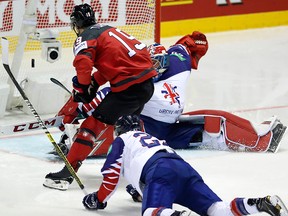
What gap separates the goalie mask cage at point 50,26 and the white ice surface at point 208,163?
62 cm

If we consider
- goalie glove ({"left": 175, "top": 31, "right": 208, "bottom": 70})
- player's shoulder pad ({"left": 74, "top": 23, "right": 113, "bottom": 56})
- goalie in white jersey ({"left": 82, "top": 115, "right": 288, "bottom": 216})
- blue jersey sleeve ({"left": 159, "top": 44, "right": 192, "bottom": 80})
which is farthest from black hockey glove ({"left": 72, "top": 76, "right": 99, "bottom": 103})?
goalie glove ({"left": 175, "top": 31, "right": 208, "bottom": 70})

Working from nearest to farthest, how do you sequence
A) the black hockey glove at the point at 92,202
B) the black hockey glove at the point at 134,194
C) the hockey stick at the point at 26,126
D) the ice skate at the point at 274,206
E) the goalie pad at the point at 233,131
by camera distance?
the ice skate at the point at 274,206 < the black hockey glove at the point at 92,202 < the black hockey glove at the point at 134,194 < the hockey stick at the point at 26,126 < the goalie pad at the point at 233,131

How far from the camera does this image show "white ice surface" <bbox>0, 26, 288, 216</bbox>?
5.50 m

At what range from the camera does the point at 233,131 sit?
6.73 meters

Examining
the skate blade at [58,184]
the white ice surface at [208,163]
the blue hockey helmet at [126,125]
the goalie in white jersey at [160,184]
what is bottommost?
the white ice surface at [208,163]

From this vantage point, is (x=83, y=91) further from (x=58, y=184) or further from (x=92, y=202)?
(x=92, y=202)

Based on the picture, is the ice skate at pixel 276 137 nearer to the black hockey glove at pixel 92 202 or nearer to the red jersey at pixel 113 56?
the red jersey at pixel 113 56

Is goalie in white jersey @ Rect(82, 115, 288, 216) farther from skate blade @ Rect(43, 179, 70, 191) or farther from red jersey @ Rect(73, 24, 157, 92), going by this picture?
red jersey @ Rect(73, 24, 157, 92)

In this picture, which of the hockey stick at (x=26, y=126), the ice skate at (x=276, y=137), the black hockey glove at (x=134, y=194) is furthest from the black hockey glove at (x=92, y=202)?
the ice skate at (x=276, y=137)

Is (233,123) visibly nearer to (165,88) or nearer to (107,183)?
(165,88)

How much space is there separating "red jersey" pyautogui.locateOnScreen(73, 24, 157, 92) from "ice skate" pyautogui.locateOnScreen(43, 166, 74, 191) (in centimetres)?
55

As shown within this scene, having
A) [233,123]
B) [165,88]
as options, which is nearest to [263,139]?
[233,123]

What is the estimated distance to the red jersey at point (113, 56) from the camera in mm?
5691

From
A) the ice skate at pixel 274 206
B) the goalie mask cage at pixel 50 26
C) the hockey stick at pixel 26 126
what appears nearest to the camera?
the ice skate at pixel 274 206
